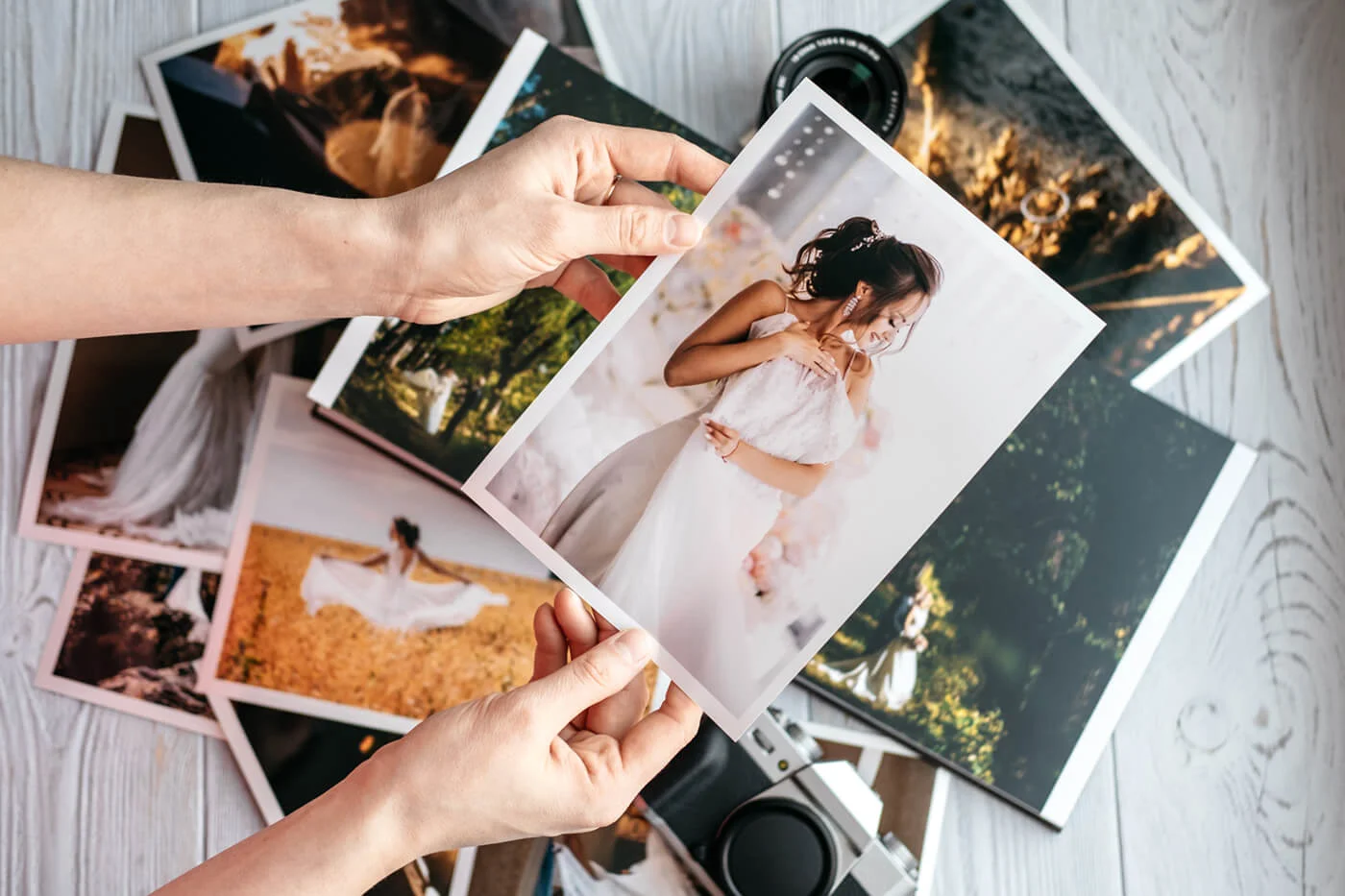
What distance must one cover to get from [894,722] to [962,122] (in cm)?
51

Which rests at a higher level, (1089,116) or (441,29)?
(1089,116)

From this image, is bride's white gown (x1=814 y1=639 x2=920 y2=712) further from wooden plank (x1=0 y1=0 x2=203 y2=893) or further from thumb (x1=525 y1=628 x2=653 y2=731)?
wooden plank (x1=0 y1=0 x2=203 y2=893)

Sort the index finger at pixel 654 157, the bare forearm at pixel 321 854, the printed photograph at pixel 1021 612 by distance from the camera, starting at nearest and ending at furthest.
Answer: the bare forearm at pixel 321 854, the index finger at pixel 654 157, the printed photograph at pixel 1021 612

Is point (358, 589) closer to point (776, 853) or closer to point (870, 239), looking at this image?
point (776, 853)

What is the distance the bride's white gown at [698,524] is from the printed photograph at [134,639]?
383mm

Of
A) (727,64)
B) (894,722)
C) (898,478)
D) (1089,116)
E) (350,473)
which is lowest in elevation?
(350,473)

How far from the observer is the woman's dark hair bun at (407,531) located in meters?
0.78

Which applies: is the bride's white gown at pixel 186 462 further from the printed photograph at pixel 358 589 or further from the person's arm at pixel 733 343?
the person's arm at pixel 733 343

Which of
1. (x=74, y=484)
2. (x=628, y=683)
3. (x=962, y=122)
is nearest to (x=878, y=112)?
(x=962, y=122)

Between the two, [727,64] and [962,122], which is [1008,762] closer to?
[962,122]

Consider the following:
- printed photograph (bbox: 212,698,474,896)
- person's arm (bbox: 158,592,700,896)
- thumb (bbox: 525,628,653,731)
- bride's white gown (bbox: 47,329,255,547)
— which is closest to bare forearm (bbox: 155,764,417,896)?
person's arm (bbox: 158,592,700,896)

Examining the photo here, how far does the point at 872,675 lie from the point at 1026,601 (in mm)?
137

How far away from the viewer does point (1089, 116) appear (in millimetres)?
808

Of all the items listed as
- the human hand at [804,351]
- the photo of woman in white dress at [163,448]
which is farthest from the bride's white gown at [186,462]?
the human hand at [804,351]
